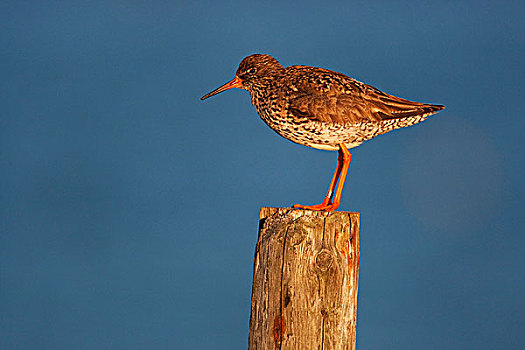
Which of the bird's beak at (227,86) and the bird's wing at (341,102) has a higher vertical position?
the bird's beak at (227,86)

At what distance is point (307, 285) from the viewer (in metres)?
4.52

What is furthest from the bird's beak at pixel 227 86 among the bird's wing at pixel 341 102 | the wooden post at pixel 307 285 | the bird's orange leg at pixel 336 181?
the wooden post at pixel 307 285

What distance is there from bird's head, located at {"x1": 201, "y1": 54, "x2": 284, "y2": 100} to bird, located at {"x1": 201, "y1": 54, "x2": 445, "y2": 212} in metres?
0.22

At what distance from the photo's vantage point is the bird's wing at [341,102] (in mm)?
6477

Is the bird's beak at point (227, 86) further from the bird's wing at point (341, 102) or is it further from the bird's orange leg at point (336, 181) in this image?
the bird's orange leg at point (336, 181)

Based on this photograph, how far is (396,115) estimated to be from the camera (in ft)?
21.7

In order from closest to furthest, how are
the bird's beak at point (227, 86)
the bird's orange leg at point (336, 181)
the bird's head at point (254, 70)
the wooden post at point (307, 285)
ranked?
the wooden post at point (307, 285) < the bird's orange leg at point (336, 181) < the bird's head at point (254, 70) < the bird's beak at point (227, 86)

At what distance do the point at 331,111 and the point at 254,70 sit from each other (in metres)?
1.36

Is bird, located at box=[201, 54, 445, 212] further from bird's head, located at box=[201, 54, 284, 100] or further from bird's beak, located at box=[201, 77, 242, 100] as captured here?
bird's beak, located at box=[201, 77, 242, 100]

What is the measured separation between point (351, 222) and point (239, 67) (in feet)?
11.3

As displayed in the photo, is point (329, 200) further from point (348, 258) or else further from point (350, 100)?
point (348, 258)

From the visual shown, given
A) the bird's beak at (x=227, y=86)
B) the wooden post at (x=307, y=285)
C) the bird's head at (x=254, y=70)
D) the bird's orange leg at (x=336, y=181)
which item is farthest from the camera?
the bird's beak at (x=227, y=86)

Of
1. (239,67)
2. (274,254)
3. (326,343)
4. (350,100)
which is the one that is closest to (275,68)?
(239,67)

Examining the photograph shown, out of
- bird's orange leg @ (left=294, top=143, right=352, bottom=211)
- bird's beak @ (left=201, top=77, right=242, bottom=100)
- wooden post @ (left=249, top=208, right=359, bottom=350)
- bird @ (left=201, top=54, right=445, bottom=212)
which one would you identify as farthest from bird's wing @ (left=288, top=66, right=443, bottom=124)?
wooden post @ (left=249, top=208, right=359, bottom=350)
